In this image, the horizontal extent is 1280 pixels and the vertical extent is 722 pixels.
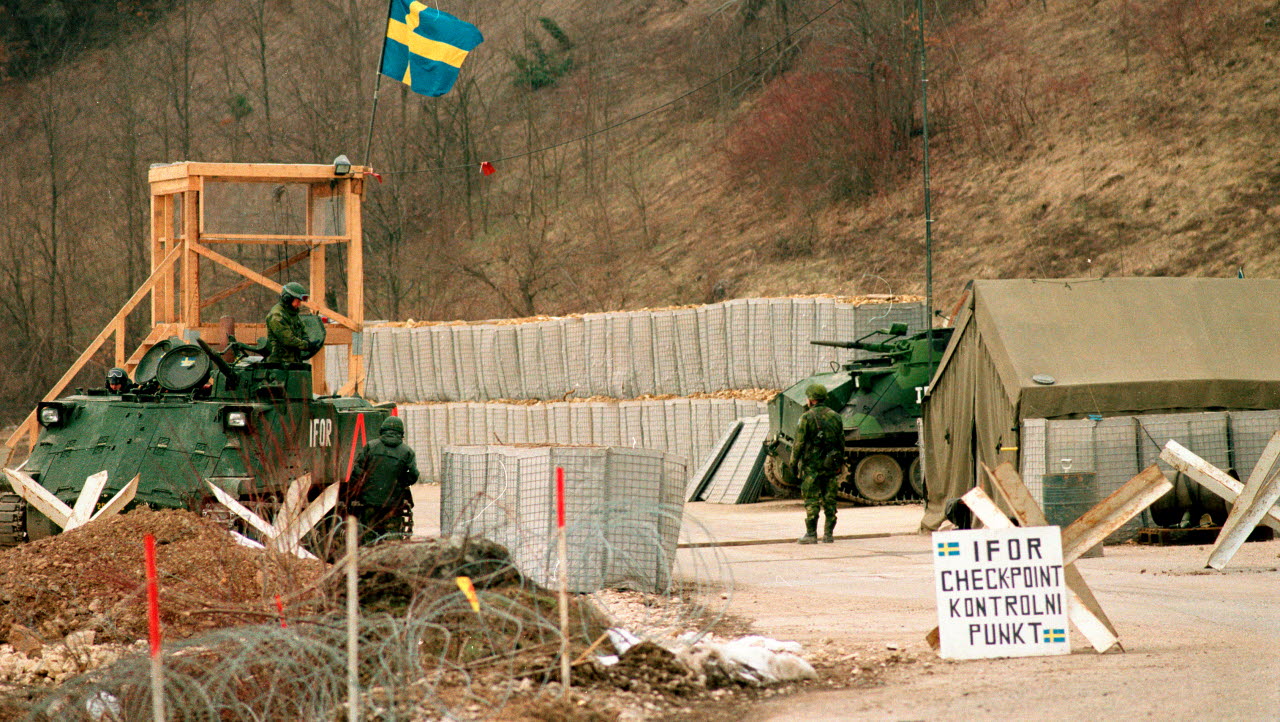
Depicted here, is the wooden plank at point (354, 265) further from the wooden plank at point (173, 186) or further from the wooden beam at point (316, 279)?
the wooden plank at point (173, 186)

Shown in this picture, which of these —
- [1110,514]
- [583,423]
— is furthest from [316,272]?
[1110,514]

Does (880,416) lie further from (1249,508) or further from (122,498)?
(122,498)

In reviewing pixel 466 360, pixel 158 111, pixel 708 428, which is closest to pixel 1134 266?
pixel 708 428

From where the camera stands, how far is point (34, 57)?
192 ft

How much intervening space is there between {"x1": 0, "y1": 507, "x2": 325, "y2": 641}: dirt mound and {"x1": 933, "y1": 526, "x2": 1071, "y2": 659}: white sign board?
3.52 metres

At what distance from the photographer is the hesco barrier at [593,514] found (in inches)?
409

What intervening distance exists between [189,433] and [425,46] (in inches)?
450

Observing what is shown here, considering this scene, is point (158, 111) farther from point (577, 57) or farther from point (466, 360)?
point (466, 360)

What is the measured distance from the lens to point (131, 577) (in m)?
9.72

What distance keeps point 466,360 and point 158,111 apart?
28583mm

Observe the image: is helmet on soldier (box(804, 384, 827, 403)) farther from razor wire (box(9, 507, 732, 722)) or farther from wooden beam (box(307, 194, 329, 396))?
razor wire (box(9, 507, 732, 722))

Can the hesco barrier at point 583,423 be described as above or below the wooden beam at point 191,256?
below

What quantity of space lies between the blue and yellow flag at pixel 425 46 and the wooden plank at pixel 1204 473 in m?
13.1

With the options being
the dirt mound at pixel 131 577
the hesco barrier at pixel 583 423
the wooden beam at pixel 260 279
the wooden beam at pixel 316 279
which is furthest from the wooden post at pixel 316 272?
the hesco barrier at pixel 583 423
